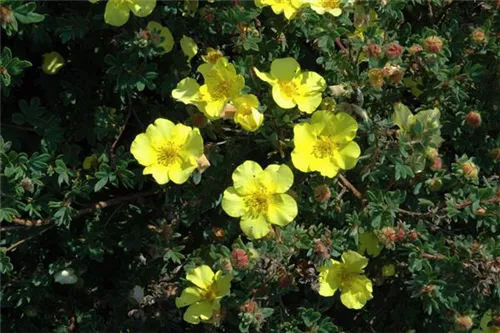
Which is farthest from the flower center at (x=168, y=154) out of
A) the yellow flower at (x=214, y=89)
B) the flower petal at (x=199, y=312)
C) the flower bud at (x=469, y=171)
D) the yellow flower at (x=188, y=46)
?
the flower bud at (x=469, y=171)

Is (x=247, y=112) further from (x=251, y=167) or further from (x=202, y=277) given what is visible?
(x=202, y=277)

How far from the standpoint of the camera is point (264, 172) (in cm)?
225

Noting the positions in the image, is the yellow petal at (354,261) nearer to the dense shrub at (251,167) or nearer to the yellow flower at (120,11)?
the dense shrub at (251,167)

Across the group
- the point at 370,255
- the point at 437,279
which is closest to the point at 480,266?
the point at 437,279

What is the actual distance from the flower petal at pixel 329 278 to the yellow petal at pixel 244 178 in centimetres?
37

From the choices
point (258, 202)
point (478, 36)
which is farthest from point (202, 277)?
point (478, 36)

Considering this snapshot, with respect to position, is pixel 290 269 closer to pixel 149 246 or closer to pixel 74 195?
pixel 149 246

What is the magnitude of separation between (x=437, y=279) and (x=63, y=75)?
57.4 inches

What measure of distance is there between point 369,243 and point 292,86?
577 mm

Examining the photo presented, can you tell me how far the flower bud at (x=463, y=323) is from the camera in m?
2.37

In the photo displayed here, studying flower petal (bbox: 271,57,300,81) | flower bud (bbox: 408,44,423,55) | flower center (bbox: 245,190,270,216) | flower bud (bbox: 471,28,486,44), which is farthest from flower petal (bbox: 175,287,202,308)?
flower bud (bbox: 471,28,486,44)

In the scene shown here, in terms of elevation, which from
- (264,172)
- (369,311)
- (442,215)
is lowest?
(369,311)

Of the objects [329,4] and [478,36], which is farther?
[478,36]

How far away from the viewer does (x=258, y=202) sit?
2250mm
